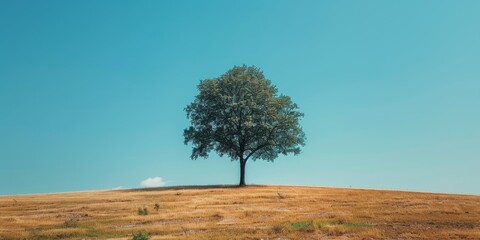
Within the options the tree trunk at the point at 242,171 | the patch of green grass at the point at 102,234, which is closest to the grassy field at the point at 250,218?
the patch of green grass at the point at 102,234

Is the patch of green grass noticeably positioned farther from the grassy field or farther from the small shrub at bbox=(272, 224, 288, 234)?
the small shrub at bbox=(272, 224, 288, 234)

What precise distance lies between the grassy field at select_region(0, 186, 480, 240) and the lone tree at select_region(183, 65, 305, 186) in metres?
17.6

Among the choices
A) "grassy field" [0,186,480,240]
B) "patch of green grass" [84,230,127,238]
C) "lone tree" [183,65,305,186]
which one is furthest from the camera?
"lone tree" [183,65,305,186]

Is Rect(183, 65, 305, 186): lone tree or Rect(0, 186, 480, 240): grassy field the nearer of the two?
Rect(0, 186, 480, 240): grassy field

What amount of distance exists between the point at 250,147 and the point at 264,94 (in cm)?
827

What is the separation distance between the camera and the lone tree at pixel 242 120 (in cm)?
6730

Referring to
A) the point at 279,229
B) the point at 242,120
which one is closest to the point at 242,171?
the point at 242,120

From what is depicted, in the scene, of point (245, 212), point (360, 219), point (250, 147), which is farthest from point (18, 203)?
point (360, 219)

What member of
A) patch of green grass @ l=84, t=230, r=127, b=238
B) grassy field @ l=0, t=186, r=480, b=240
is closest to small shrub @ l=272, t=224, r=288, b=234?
grassy field @ l=0, t=186, r=480, b=240

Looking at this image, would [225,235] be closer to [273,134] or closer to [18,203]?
[18,203]

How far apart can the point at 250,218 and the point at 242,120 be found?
1351 inches

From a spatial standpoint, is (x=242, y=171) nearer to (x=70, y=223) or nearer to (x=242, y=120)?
(x=242, y=120)

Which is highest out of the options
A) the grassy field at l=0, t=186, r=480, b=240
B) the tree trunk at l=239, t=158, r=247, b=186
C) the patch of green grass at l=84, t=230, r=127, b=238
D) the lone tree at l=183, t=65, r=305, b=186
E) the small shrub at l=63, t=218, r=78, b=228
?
the lone tree at l=183, t=65, r=305, b=186

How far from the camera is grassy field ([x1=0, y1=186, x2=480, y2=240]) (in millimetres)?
26172
